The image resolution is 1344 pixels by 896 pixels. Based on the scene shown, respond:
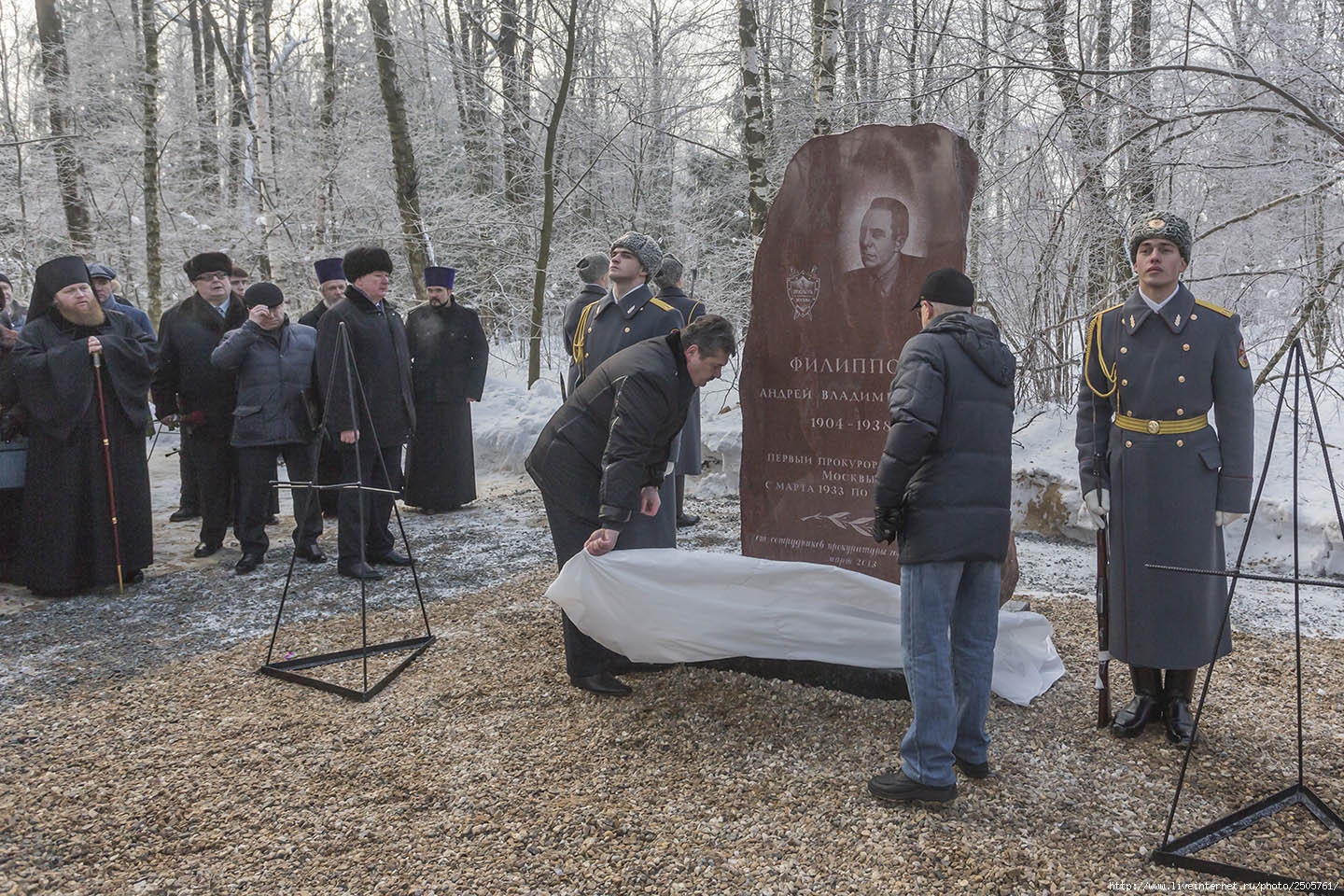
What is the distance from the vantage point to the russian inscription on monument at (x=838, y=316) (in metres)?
4.33

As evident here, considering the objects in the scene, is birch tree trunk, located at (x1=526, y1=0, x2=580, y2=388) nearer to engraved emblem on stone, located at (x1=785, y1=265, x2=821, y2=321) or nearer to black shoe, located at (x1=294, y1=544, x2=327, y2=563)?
black shoe, located at (x1=294, y1=544, x2=327, y2=563)

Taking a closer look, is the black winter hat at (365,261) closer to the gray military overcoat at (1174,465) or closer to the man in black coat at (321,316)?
the man in black coat at (321,316)

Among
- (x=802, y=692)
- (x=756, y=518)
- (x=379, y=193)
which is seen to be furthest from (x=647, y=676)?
(x=379, y=193)

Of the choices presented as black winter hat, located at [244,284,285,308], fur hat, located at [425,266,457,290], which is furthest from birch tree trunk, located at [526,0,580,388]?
black winter hat, located at [244,284,285,308]

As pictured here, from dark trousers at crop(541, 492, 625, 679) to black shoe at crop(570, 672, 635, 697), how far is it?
22mm

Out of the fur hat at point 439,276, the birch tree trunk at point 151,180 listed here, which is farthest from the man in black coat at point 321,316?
the birch tree trunk at point 151,180

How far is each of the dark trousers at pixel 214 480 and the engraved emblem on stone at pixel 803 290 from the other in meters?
4.25

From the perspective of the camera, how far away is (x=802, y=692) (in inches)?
150

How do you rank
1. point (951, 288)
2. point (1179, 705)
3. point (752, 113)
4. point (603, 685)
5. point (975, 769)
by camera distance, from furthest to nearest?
point (752, 113), point (603, 685), point (1179, 705), point (975, 769), point (951, 288)

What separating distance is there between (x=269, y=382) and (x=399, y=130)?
6061 mm

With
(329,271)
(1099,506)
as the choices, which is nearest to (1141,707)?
(1099,506)

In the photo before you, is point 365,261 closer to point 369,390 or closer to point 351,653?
point 369,390

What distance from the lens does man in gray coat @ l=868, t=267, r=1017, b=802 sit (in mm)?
2750

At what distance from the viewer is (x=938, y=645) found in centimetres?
283
